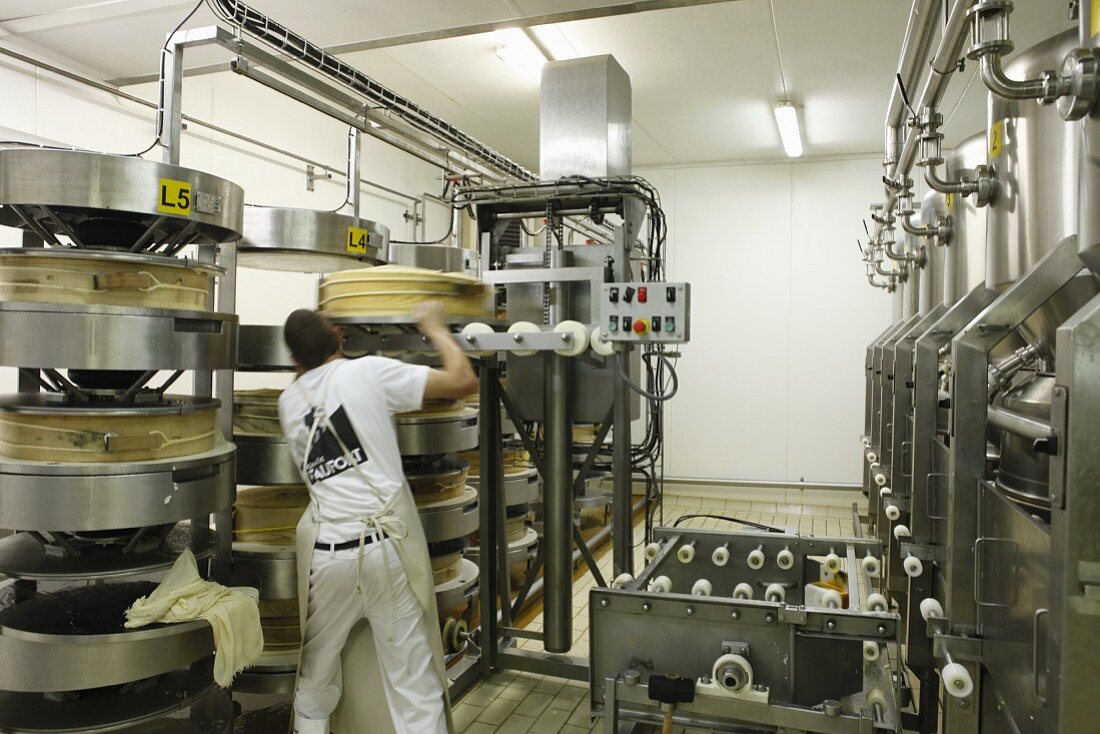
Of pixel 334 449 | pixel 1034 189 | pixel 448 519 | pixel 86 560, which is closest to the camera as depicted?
pixel 1034 189

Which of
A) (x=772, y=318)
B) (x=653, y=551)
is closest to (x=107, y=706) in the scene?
(x=653, y=551)

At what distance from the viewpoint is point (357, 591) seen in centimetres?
228

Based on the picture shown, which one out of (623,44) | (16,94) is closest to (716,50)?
(623,44)

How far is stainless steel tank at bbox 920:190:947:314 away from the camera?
13.1 ft

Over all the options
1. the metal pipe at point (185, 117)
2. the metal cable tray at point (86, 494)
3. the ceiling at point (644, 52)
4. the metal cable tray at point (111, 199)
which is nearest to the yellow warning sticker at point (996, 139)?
the ceiling at point (644, 52)

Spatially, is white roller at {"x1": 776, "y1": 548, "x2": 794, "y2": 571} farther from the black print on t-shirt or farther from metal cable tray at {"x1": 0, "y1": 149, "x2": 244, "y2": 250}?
metal cable tray at {"x1": 0, "y1": 149, "x2": 244, "y2": 250}

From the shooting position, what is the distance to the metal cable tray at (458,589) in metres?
3.23

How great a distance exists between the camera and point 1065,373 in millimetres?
1211

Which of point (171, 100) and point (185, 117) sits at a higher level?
point (185, 117)

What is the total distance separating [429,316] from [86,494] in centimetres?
104

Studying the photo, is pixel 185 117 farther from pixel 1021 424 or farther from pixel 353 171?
pixel 1021 424

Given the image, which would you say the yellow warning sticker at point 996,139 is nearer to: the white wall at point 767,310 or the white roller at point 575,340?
the white roller at point 575,340

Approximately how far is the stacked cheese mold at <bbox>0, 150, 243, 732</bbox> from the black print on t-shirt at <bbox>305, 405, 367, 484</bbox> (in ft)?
0.95

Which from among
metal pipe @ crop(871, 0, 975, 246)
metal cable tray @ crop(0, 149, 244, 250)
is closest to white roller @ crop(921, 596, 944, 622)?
metal pipe @ crop(871, 0, 975, 246)
